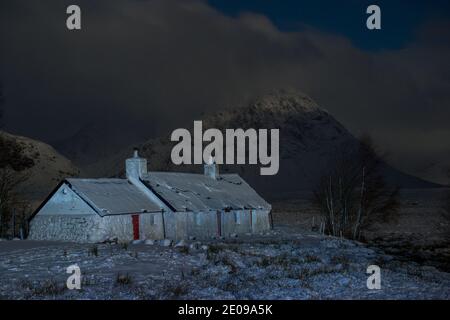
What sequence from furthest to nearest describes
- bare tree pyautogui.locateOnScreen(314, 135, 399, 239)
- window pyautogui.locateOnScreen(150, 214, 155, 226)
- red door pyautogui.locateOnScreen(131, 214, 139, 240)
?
bare tree pyautogui.locateOnScreen(314, 135, 399, 239)
window pyautogui.locateOnScreen(150, 214, 155, 226)
red door pyautogui.locateOnScreen(131, 214, 139, 240)

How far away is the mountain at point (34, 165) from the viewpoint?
8356 centimetres

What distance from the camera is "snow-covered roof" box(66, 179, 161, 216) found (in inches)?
1550

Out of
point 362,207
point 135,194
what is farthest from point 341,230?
point 135,194

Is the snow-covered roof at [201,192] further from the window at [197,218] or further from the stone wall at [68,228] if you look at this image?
the stone wall at [68,228]

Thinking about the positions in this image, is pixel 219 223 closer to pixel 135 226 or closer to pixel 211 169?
pixel 135 226

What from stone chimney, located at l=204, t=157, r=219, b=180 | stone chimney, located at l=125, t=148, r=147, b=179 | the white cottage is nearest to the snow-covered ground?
the white cottage

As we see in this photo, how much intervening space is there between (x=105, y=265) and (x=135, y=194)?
65.9 ft

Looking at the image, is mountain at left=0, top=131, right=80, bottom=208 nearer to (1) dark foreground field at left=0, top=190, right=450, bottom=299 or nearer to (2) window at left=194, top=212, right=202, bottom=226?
(2) window at left=194, top=212, right=202, bottom=226

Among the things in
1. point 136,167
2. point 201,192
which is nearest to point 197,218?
point 201,192

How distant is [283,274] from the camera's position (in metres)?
24.0

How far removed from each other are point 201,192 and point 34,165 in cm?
4956

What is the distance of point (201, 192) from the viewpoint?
52.3m

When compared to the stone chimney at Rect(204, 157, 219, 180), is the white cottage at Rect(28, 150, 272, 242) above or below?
below

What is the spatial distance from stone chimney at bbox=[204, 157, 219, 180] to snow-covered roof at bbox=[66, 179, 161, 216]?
46.3 ft
